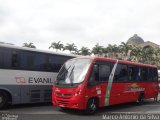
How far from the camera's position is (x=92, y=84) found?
45.7ft

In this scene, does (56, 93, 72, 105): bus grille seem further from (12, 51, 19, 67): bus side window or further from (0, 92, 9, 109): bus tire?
(12, 51, 19, 67): bus side window

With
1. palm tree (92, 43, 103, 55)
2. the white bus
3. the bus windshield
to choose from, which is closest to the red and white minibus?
the bus windshield

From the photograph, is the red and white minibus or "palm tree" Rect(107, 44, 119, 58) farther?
"palm tree" Rect(107, 44, 119, 58)

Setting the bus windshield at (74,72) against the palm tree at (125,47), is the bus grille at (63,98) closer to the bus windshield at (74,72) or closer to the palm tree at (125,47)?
the bus windshield at (74,72)

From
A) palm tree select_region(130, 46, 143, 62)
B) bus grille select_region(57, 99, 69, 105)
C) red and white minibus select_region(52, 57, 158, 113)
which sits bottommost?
bus grille select_region(57, 99, 69, 105)

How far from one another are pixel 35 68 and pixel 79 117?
14.3 feet

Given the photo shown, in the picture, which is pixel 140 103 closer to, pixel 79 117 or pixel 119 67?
pixel 119 67

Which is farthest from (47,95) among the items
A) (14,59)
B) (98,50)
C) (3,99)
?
(98,50)

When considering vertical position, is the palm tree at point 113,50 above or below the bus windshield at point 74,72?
above

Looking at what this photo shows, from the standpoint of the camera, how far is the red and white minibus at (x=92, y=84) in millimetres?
13445

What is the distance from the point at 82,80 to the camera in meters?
13.5

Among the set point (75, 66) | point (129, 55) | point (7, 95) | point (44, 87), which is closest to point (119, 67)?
point (75, 66)

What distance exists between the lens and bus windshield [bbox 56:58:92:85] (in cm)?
1371

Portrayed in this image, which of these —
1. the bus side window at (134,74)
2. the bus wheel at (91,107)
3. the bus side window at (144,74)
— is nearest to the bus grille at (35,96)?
the bus wheel at (91,107)
